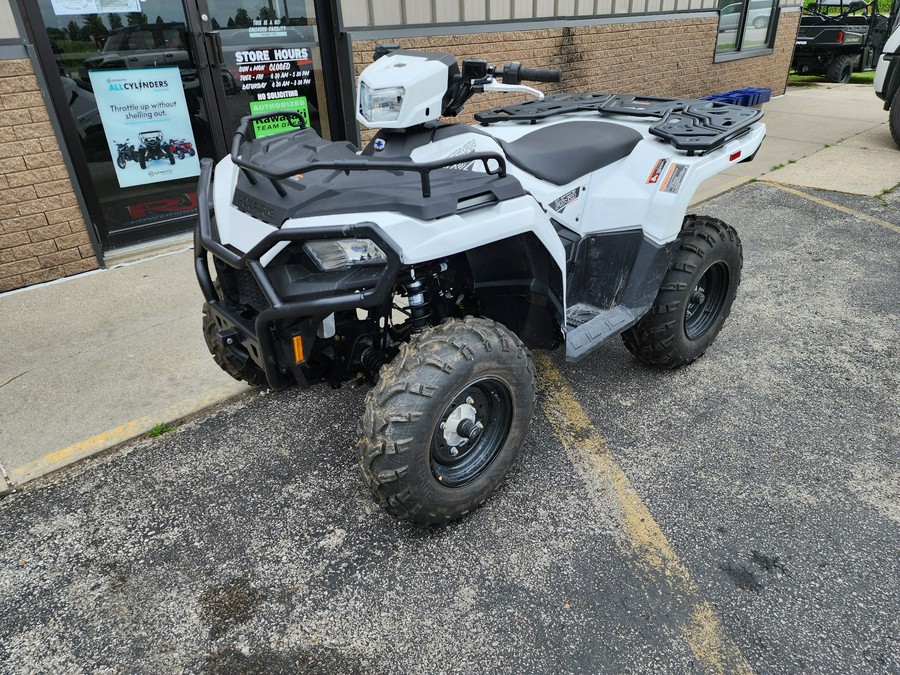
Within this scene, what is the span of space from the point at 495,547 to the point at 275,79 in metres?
4.99

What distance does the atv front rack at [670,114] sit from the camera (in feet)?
9.59

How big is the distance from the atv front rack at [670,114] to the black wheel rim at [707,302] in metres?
0.80

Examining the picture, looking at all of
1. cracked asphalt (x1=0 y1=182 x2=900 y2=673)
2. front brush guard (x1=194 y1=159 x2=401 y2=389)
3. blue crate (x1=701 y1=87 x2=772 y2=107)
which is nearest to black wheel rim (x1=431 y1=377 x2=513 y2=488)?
cracked asphalt (x1=0 y1=182 x2=900 y2=673)

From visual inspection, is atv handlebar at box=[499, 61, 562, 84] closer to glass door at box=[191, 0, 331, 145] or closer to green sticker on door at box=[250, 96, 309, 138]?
glass door at box=[191, 0, 331, 145]

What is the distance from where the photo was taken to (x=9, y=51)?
429 centimetres

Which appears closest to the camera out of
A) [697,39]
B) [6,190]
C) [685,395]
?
[685,395]

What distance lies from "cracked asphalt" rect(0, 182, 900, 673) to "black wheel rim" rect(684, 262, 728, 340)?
32 centimetres

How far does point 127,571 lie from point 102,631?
0.27 metres

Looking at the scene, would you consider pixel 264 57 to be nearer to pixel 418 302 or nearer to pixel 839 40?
pixel 418 302

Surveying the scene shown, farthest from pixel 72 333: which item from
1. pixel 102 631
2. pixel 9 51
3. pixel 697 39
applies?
pixel 697 39

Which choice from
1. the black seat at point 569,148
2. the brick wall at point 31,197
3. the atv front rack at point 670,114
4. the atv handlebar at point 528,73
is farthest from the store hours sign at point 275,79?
the black seat at point 569,148

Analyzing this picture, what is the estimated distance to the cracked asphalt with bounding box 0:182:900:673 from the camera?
2125 millimetres

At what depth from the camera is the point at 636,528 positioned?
260 centimetres

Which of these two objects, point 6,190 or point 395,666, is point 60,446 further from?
point 6,190
